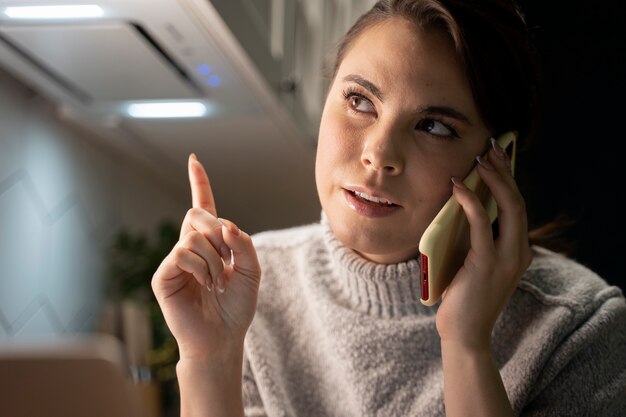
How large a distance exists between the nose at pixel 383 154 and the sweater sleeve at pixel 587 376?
32cm

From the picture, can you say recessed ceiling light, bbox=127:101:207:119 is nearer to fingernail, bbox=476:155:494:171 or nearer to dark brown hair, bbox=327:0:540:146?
dark brown hair, bbox=327:0:540:146

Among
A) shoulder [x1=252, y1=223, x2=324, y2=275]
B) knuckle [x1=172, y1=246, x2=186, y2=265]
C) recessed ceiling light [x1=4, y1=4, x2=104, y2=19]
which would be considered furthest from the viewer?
shoulder [x1=252, y1=223, x2=324, y2=275]

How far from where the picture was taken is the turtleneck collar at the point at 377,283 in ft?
3.94

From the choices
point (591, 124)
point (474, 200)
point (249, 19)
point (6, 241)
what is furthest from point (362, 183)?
point (591, 124)

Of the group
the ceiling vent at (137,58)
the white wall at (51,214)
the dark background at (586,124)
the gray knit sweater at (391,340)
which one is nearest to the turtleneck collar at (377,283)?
the gray knit sweater at (391,340)

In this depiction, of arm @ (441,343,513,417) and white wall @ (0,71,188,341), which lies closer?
arm @ (441,343,513,417)

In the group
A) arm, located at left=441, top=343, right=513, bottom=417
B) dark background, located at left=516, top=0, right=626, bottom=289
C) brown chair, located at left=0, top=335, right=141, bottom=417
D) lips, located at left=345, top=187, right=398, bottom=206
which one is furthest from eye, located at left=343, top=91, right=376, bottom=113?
dark background, located at left=516, top=0, right=626, bottom=289

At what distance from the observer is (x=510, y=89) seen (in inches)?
45.1

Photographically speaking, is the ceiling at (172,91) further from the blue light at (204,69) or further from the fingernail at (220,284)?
the fingernail at (220,284)

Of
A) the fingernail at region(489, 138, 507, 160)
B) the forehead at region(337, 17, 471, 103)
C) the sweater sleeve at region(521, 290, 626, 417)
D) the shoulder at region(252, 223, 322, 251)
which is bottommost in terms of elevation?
the sweater sleeve at region(521, 290, 626, 417)

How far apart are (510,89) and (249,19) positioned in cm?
48

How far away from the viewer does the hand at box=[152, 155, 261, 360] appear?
3.50 feet

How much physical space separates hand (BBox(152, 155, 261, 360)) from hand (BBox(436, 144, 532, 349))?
0.25 meters

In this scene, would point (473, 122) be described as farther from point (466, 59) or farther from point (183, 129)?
point (183, 129)
